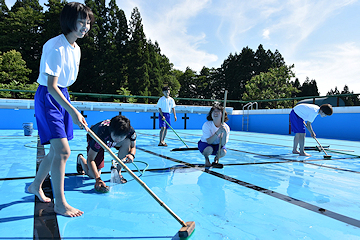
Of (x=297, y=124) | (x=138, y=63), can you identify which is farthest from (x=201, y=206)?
(x=138, y=63)

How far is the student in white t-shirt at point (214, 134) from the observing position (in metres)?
3.66

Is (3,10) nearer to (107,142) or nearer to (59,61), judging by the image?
(107,142)

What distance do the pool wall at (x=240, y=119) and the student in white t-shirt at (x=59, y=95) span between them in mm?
11255

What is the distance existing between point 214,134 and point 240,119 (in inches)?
499

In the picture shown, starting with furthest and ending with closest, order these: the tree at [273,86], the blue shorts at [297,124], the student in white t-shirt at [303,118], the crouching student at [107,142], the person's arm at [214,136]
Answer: the tree at [273,86], the blue shorts at [297,124], the student in white t-shirt at [303,118], the person's arm at [214,136], the crouching student at [107,142]

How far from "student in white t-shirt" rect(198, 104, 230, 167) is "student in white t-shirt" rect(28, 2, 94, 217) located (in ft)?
7.00

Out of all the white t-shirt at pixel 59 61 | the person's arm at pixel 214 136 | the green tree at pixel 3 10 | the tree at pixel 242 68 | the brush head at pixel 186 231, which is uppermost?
the green tree at pixel 3 10

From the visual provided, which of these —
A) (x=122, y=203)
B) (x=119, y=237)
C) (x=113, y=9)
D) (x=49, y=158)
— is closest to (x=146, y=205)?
(x=122, y=203)

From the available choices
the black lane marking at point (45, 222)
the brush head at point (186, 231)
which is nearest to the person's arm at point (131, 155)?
the black lane marking at point (45, 222)

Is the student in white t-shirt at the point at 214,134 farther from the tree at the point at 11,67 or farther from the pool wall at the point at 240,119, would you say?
the tree at the point at 11,67

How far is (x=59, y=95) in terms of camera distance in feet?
6.02

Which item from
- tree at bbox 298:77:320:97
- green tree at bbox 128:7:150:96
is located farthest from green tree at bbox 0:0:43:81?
tree at bbox 298:77:320:97

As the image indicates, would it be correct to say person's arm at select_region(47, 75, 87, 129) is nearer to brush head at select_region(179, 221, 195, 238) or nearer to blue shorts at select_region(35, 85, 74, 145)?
blue shorts at select_region(35, 85, 74, 145)

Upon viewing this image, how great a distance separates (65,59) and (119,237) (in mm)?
1297
